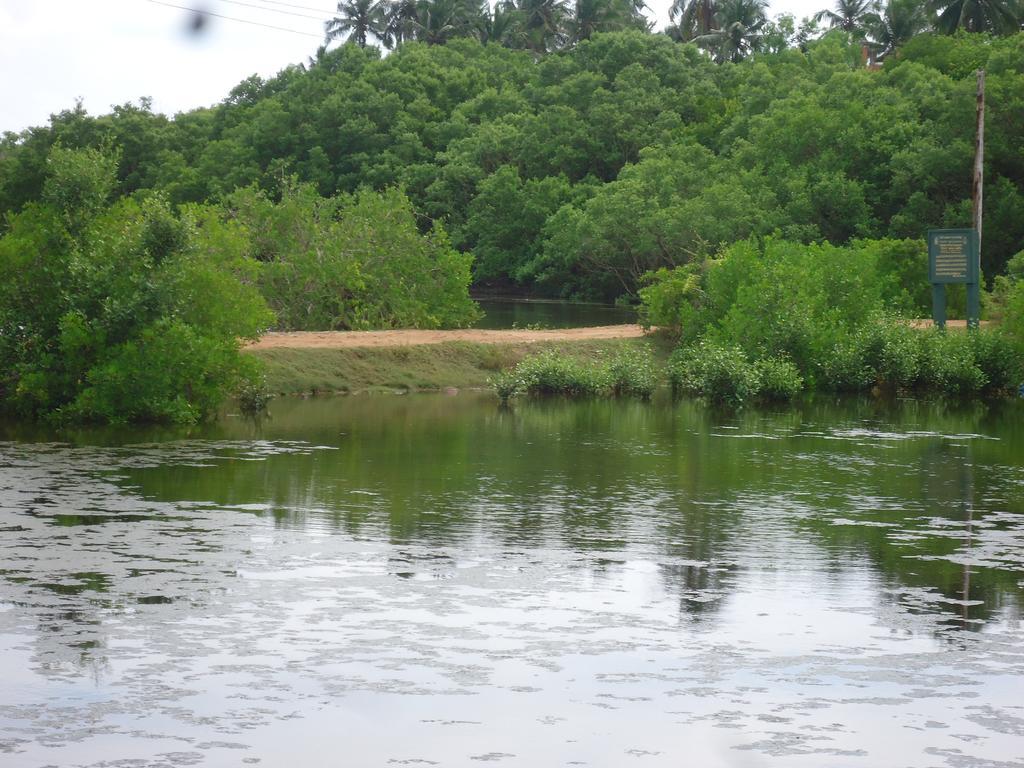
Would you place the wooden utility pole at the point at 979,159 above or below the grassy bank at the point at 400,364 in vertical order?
above

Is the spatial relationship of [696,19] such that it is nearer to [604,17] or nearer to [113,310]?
[604,17]

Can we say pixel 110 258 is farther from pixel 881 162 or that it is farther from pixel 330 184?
pixel 330 184

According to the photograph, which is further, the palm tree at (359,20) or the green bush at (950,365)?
the palm tree at (359,20)

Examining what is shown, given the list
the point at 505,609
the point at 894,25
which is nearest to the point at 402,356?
the point at 505,609

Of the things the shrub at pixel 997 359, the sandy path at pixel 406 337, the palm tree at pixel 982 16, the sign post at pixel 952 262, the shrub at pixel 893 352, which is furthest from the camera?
the palm tree at pixel 982 16

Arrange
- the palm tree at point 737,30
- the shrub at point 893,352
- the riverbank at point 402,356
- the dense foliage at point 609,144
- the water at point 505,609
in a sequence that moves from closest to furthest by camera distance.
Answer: the water at point 505,609, the riverbank at point 402,356, the shrub at point 893,352, the dense foliage at point 609,144, the palm tree at point 737,30

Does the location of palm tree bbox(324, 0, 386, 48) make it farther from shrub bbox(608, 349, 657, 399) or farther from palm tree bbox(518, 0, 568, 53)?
shrub bbox(608, 349, 657, 399)

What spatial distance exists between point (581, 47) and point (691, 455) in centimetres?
6353

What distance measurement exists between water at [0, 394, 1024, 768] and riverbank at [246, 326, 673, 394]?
10.0m

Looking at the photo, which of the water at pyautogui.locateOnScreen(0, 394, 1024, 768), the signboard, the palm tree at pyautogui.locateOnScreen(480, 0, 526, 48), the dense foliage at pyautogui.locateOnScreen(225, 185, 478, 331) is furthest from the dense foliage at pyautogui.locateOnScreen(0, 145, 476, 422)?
the palm tree at pyautogui.locateOnScreen(480, 0, 526, 48)

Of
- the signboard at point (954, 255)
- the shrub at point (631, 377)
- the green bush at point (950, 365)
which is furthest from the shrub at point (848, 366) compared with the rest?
the shrub at point (631, 377)

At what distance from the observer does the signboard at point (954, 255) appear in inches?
1348

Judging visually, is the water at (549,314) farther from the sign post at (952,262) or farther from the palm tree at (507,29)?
the palm tree at (507,29)

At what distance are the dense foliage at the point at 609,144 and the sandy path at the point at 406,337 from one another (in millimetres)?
2281
